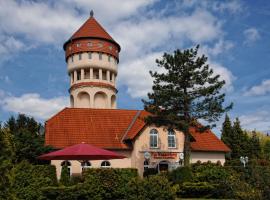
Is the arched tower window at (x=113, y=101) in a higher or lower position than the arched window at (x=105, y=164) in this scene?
higher

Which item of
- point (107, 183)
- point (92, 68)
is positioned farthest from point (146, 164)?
point (107, 183)

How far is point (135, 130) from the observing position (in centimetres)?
3672

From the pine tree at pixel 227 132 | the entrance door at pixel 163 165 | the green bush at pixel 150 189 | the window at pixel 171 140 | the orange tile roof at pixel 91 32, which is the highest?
the orange tile roof at pixel 91 32

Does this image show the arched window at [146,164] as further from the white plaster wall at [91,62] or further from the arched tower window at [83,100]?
the white plaster wall at [91,62]

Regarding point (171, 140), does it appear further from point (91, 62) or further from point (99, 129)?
point (91, 62)

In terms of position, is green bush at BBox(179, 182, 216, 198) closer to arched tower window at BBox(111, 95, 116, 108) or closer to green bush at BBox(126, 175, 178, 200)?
green bush at BBox(126, 175, 178, 200)

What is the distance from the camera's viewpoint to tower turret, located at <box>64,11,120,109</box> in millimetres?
45812

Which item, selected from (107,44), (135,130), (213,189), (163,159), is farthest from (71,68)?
(213,189)

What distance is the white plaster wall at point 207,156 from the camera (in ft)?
128

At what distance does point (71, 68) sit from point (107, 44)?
17.6ft

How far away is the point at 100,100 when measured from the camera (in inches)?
1852

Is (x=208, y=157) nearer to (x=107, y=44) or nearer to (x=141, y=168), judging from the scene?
(x=141, y=168)

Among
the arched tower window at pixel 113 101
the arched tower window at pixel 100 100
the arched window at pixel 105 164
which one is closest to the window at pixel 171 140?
the arched window at pixel 105 164

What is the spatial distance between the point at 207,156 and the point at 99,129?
11.8 metres
